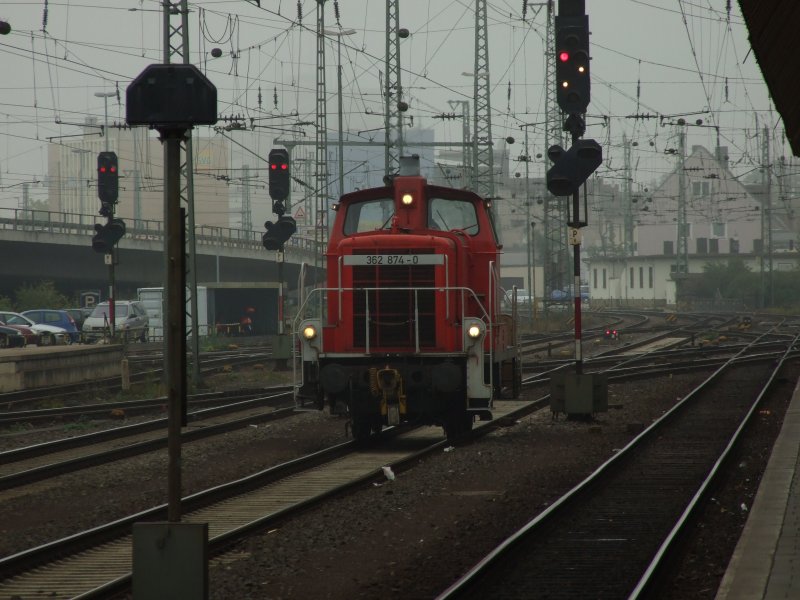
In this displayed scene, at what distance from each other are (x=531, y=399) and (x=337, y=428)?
206 inches

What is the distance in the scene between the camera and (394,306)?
14.3 m

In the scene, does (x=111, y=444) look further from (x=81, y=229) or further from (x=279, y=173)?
(x=81, y=229)

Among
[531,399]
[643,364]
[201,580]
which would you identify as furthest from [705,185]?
[201,580]

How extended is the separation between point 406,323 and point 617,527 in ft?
17.3

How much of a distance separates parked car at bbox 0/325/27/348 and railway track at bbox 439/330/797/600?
1115 inches

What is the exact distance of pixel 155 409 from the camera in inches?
815

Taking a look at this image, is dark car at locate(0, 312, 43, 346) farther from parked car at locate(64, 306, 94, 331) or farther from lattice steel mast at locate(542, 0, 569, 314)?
lattice steel mast at locate(542, 0, 569, 314)

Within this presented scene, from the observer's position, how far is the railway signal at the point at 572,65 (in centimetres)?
1642

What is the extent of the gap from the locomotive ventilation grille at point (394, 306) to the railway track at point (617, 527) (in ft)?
9.45

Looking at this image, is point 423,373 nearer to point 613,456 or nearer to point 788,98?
point 613,456

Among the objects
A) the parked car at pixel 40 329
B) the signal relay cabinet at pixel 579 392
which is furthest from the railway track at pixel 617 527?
the parked car at pixel 40 329

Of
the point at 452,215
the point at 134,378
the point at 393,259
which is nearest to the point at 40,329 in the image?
the point at 134,378

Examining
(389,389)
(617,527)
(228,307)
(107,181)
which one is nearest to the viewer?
(617,527)

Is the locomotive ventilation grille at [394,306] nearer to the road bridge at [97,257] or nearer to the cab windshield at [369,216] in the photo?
the cab windshield at [369,216]
